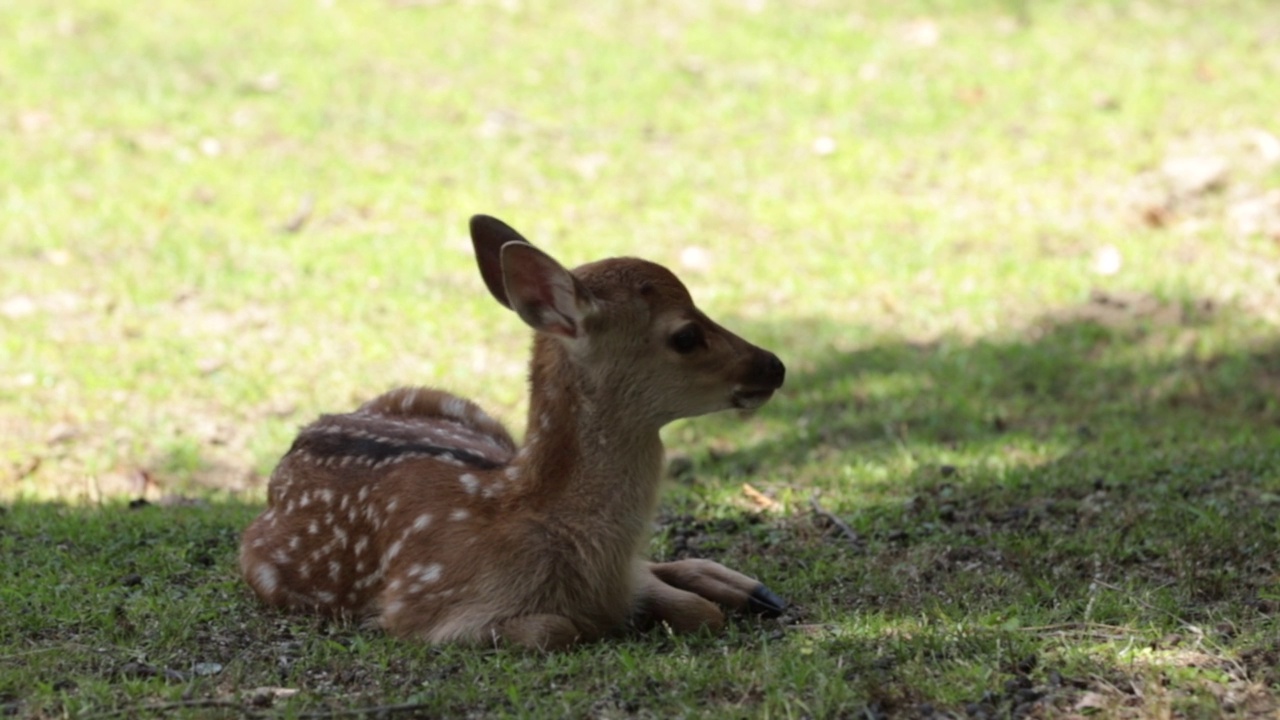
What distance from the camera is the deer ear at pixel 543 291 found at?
5.02m

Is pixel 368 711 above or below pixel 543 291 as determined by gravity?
below

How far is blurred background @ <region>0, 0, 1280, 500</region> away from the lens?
8906 millimetres

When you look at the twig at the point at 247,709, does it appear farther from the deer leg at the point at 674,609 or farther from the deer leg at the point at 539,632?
the deer leg at the point at 674,609

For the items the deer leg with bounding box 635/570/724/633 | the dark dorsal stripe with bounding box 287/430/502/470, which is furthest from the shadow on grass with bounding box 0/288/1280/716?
the dark dorsal stripe with bounding box 287/430/502/470

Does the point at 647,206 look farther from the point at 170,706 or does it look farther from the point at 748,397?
the point at 170,706

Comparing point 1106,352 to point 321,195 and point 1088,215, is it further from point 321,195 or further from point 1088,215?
point 321,195

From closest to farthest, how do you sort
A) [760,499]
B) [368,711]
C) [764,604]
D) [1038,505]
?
[368,711], [764,604], [1038,505], [760,499]

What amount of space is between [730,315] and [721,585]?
4.77m

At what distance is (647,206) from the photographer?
11422mm

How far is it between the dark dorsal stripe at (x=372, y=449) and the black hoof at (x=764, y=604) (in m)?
0.96

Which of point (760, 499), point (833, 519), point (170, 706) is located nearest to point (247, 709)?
point (170, 706)

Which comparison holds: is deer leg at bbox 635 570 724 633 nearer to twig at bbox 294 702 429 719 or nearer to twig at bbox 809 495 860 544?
twig at bbox 294 702 429 719

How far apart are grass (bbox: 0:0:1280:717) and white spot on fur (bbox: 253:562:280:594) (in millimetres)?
143

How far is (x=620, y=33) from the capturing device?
14078 mm
